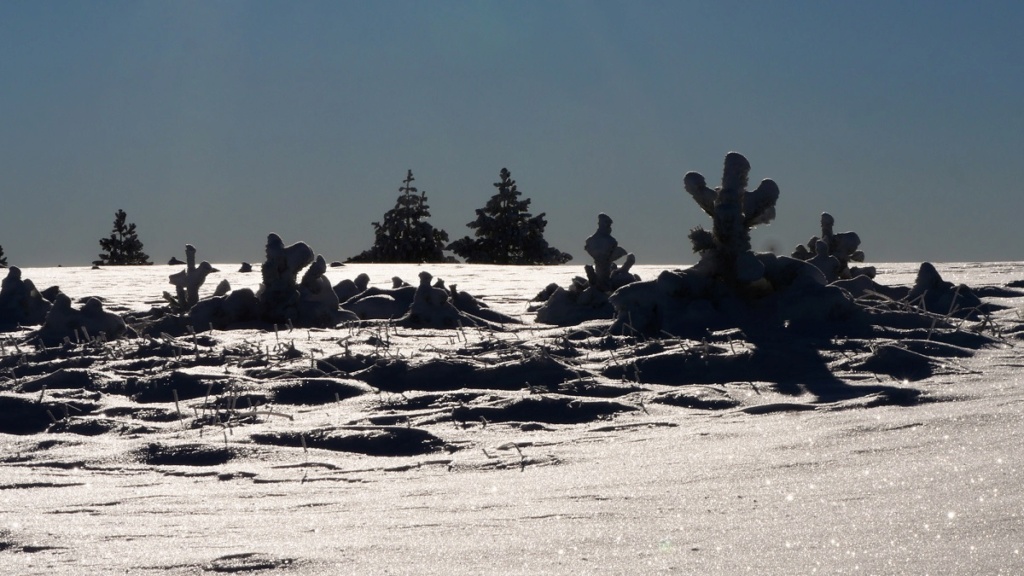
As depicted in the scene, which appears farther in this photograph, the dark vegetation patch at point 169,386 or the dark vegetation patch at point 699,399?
the dark vegetation patch at point 169,386

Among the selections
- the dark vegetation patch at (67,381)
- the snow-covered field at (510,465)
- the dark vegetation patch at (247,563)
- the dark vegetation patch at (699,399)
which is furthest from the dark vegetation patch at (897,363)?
the dark vegetation patch at (67,381)

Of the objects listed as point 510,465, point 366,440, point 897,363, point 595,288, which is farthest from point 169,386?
point 595,288

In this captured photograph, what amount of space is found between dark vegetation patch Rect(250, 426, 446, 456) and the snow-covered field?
12 mm

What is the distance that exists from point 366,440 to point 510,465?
704 millimetres

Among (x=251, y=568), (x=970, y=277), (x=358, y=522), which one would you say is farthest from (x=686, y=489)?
(x=970, y=277)

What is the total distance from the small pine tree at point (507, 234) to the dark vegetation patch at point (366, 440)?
89.3ft

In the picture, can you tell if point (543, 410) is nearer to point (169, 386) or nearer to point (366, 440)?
point (366, 440)

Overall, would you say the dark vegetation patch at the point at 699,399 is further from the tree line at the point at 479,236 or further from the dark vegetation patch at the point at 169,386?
the tree line at the point at 479,236

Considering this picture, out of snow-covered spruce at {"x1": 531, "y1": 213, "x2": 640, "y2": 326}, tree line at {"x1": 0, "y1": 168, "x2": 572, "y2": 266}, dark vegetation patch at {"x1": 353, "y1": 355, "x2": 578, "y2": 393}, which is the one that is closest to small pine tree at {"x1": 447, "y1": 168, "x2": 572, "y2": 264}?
tree line at {"x1": 0, "y1": 168, "x2": 572, "y2": 266}

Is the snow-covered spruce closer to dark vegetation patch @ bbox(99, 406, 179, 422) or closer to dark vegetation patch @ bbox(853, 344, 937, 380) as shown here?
dark vegetation patch @ bbox(853, 344, 937, 380)

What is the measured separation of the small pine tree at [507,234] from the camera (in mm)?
31438

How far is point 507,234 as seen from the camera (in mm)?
31609

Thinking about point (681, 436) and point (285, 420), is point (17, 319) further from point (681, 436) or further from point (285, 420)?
point (681, 436)

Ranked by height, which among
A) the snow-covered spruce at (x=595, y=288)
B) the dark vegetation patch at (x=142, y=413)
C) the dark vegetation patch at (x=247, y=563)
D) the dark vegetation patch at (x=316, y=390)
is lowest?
the dark vegetation patch at (x=247, y=563)
